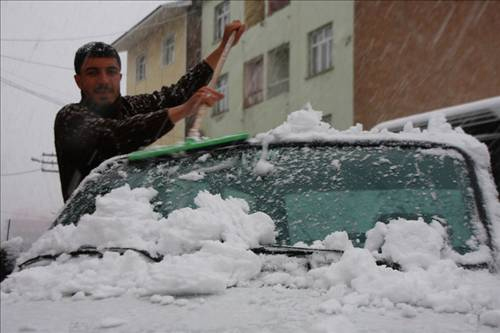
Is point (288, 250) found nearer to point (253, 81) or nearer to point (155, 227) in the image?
point (155, 227)

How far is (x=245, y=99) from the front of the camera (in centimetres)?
2356

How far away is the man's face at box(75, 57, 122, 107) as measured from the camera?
3.43 m

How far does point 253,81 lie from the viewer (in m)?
23.3

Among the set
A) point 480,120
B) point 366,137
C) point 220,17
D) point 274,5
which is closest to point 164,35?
point 220,17

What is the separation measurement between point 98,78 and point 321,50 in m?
17.3

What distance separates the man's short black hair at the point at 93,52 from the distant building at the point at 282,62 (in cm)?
1556

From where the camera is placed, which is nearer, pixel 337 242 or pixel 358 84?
pixel 337 242

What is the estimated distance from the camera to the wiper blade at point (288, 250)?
7.41ft

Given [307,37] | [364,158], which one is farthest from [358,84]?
[364,158]

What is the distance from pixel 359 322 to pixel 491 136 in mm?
3617

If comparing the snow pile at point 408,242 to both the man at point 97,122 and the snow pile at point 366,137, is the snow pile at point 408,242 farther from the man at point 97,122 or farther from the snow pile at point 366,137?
the man at point 97,122

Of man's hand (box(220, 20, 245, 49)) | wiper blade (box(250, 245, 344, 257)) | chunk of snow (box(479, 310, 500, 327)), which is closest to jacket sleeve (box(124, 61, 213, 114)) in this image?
man's hand (box(220, 20, 245, 49))

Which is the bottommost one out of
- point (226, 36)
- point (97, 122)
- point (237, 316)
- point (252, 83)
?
point (237, 316)

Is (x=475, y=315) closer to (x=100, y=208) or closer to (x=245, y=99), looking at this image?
(x=100, y=208)
